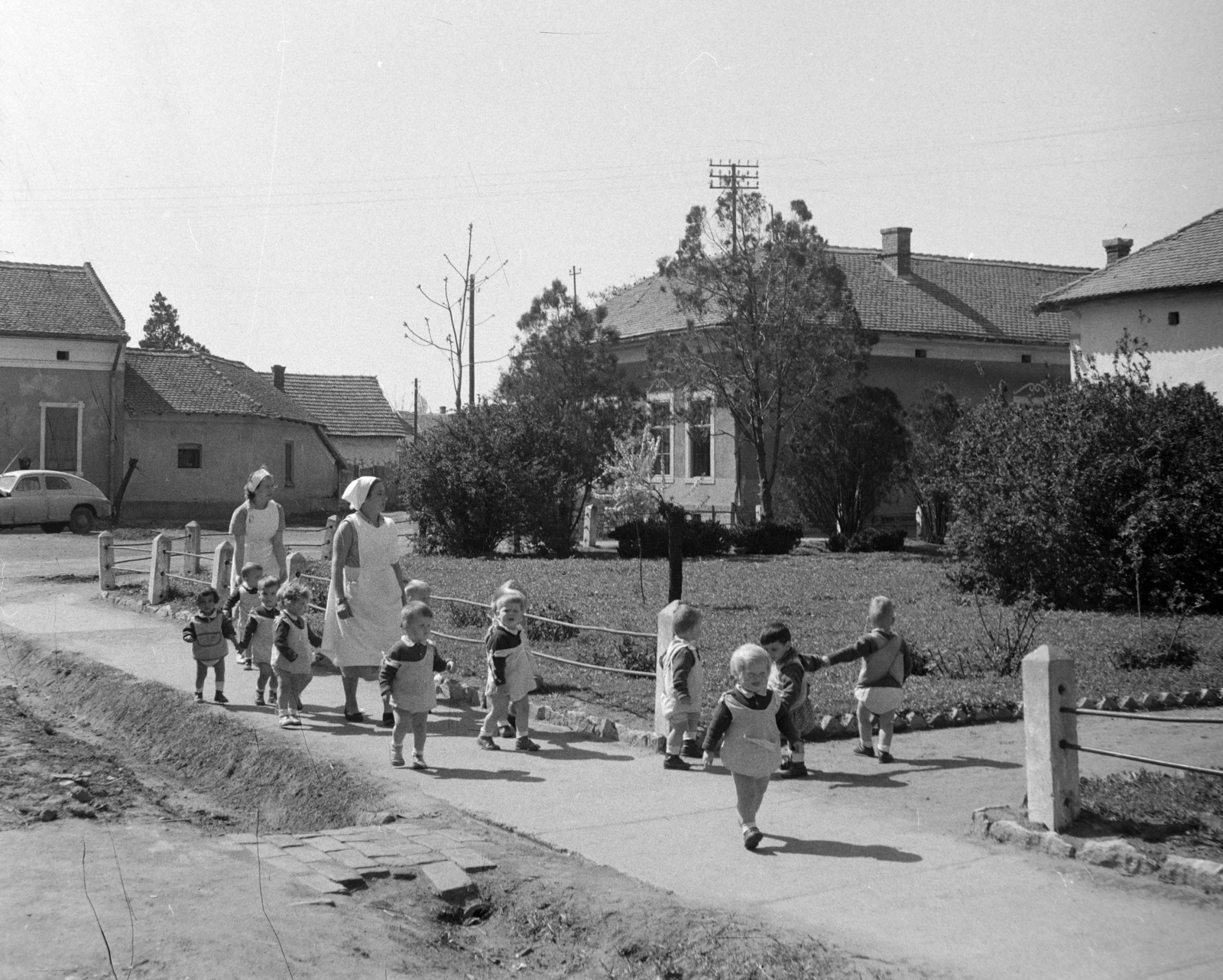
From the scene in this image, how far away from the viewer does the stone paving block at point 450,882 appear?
6.07 meters

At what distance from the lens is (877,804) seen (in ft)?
24.5

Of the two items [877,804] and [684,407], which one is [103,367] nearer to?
[684,407]

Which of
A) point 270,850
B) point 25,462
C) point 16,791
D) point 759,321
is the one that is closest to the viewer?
point 270,850

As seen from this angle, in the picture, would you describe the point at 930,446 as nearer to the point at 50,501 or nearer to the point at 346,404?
the point at 50,501

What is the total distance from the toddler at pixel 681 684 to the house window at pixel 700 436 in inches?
911

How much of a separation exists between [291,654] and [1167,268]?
24.1 metres

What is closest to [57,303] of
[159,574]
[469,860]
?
[159,574]

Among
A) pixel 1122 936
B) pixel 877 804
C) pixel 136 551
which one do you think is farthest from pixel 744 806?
pixel 136 551

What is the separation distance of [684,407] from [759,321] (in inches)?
121

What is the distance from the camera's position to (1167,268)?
28312 millimetres

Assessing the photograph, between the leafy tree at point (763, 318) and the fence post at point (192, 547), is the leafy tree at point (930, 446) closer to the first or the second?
the leafy tree at point (763, 318)

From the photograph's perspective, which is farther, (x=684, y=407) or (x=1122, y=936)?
(x=684, y=407)

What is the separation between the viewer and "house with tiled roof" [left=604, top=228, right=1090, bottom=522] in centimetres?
3738

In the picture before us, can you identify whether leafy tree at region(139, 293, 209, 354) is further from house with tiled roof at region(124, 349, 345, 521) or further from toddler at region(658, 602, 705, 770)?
toddler at region(658, 602, 705, 770)
